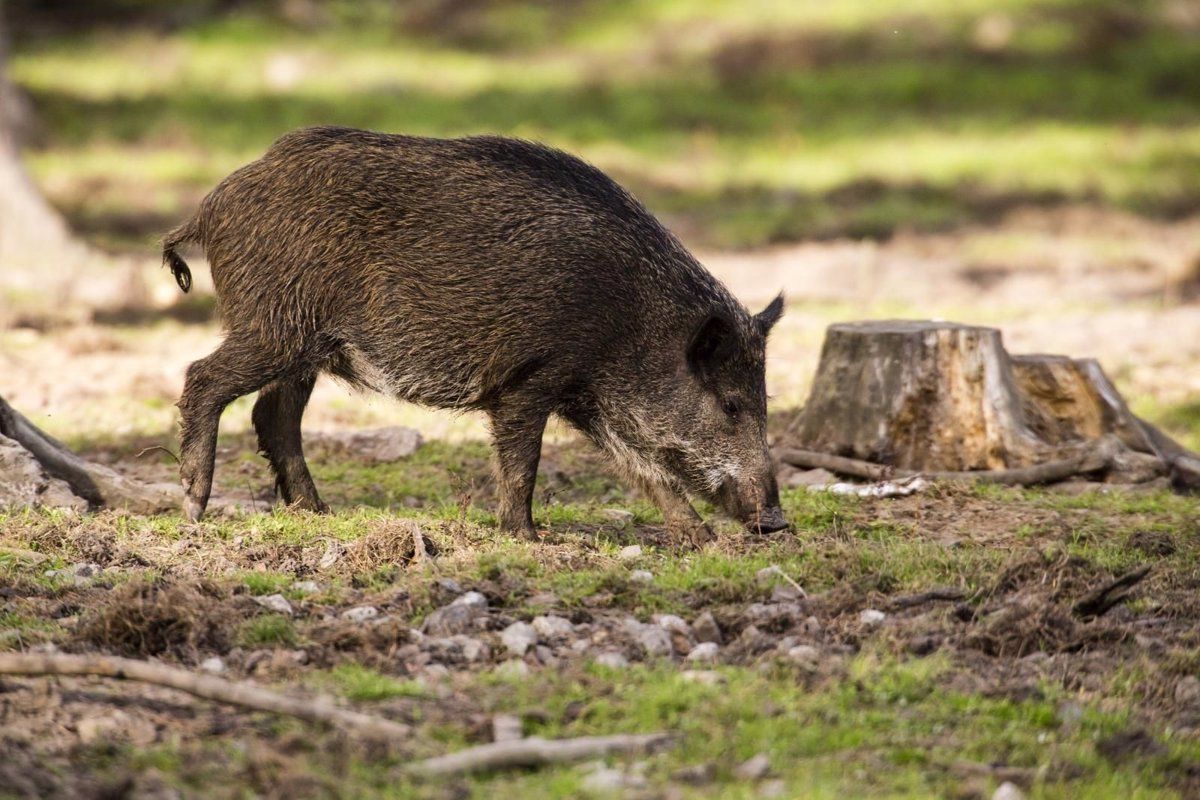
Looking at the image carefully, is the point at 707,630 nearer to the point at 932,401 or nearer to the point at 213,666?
the point at 213,666

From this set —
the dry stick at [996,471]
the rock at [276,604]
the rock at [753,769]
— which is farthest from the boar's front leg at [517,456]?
the rock at [753,769]

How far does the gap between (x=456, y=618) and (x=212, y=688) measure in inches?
40.5

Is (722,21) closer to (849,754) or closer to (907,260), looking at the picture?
(907,260)

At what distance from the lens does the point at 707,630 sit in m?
4.77

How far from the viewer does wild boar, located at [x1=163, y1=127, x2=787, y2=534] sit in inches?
241

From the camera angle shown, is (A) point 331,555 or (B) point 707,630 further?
(A) point 331,555

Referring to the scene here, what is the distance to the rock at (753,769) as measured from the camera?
12.4ft

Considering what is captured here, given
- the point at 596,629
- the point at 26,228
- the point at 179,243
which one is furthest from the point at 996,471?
the point at 26,228

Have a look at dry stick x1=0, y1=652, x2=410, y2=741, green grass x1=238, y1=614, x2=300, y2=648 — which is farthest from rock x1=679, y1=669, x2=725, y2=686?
green grass x1=238, y1=614, x2=300, y2=648

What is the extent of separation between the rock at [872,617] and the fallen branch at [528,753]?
48.4 inches

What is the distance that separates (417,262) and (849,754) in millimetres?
2983

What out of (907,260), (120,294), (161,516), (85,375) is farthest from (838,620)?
(907,260)

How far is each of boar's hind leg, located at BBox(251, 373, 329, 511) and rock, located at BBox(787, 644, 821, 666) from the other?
2601 millimetres

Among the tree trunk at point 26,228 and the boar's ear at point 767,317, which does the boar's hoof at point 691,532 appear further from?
the tree trunk at point 26,228
